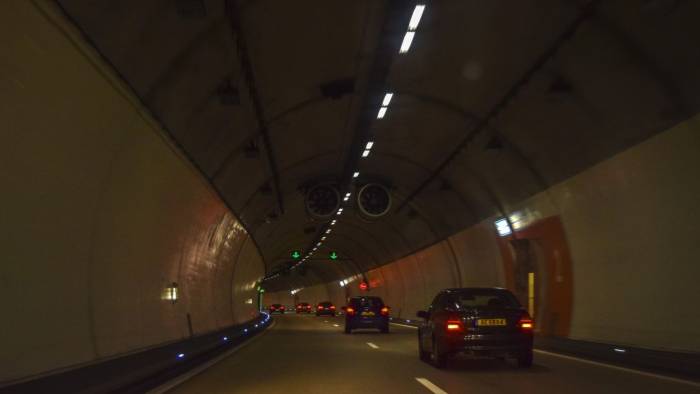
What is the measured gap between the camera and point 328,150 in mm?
23188

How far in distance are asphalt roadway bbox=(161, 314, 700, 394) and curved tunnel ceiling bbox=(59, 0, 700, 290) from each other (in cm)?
462

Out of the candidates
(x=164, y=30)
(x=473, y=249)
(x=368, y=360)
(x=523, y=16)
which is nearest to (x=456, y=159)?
(x=473, y=249)

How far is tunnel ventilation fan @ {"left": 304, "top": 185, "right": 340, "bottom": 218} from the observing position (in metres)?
26.8

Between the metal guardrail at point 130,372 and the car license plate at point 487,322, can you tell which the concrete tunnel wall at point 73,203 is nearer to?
the metal guardrail at point 130,372

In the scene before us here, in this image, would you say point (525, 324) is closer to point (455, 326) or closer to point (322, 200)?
point (455, 326)

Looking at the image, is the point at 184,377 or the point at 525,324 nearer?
the point at 184,377

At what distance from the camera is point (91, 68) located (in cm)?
896

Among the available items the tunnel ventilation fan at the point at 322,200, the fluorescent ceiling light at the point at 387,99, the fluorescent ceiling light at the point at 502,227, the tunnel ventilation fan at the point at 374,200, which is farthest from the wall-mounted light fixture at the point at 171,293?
the fluorescent ceiling light at the point at 502,227

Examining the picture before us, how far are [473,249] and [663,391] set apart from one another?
18105mm

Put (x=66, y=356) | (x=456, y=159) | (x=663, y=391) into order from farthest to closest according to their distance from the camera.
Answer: (x=456, y=159)
(x=663, y=391)
(x=66, y=356)

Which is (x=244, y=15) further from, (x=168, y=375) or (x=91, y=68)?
(x=168, y=375)

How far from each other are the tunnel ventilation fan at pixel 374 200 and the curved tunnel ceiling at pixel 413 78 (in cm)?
396

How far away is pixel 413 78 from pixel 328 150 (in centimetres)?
749

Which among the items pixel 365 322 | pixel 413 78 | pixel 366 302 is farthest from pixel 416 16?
pixel 366 302
